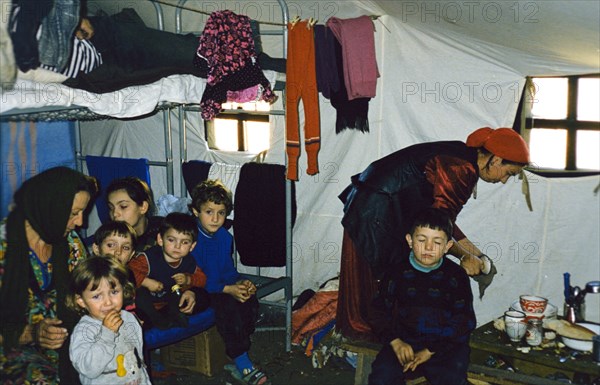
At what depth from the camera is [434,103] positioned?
177 inches

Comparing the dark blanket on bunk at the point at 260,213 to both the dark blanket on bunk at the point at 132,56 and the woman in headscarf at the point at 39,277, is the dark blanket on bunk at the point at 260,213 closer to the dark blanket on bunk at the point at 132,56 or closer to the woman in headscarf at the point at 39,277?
the dark blanket on bunk at the point at 132,56

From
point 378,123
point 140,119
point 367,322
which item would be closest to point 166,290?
point 367,322

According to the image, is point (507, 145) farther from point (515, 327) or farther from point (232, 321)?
point (232, 321)

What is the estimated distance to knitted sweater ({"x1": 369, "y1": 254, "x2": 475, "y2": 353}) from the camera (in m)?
3.25

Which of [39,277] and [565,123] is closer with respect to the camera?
[39,277]

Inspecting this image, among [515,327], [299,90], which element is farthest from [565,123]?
[299,90]

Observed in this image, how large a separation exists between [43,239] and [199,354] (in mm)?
1560

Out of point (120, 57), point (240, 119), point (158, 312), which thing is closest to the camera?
point (120, 57)

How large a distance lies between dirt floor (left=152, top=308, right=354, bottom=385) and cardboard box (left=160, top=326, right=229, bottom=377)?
0.04 m

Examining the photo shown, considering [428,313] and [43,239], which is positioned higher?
[43,239]

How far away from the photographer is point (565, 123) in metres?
4.27

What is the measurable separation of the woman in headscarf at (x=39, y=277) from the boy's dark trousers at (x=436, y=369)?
1481 millimetres

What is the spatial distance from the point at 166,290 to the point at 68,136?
2845 mm

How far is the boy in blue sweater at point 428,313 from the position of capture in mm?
3203
